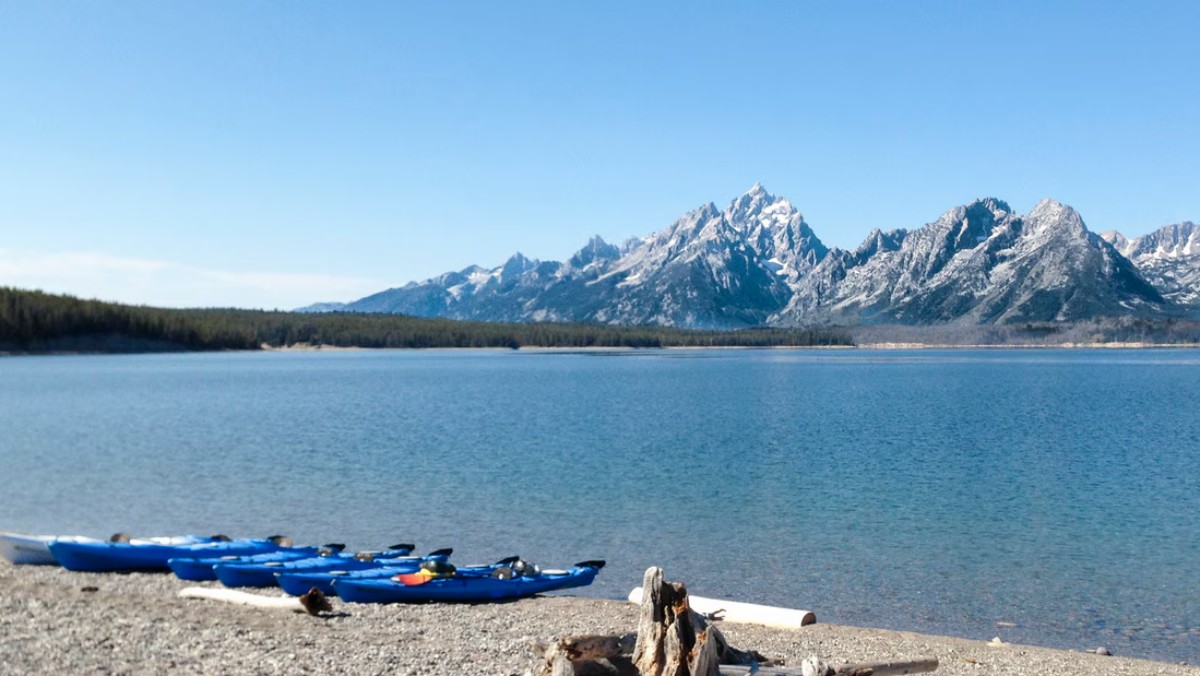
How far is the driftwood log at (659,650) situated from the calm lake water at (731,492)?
10.3 metres

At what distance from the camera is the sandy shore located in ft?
54.3

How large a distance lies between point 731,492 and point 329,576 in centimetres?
2221

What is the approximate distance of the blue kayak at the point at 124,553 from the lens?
2667 centimetres

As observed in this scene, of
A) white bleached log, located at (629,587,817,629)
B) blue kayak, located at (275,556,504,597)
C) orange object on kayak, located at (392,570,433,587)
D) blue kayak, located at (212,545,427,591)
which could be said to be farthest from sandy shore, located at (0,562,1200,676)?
blue kayak, located at (212,545,427,591)

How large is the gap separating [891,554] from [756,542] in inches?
170

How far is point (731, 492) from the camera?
41938mm

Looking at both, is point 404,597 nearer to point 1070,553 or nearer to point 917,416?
point 1070,553

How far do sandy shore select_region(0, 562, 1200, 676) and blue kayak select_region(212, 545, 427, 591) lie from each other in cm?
139

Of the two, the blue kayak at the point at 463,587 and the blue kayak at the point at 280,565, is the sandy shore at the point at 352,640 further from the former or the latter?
the blue kayak at the point at 280,565

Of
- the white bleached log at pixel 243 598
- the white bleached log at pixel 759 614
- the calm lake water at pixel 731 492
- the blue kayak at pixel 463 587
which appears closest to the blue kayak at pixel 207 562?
the white bleached log at pixel 243 598

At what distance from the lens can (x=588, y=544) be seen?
3156 cm

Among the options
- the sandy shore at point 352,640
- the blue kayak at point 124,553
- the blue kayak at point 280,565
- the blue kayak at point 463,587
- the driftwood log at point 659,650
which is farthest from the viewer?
the blue kayak at point 124,553

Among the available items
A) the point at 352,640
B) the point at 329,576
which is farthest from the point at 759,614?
the point at 329,576

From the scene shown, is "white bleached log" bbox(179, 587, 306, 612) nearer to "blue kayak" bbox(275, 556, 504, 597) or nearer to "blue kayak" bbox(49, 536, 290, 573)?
"blue kayak" bbox(275, 556, 504, 597)
